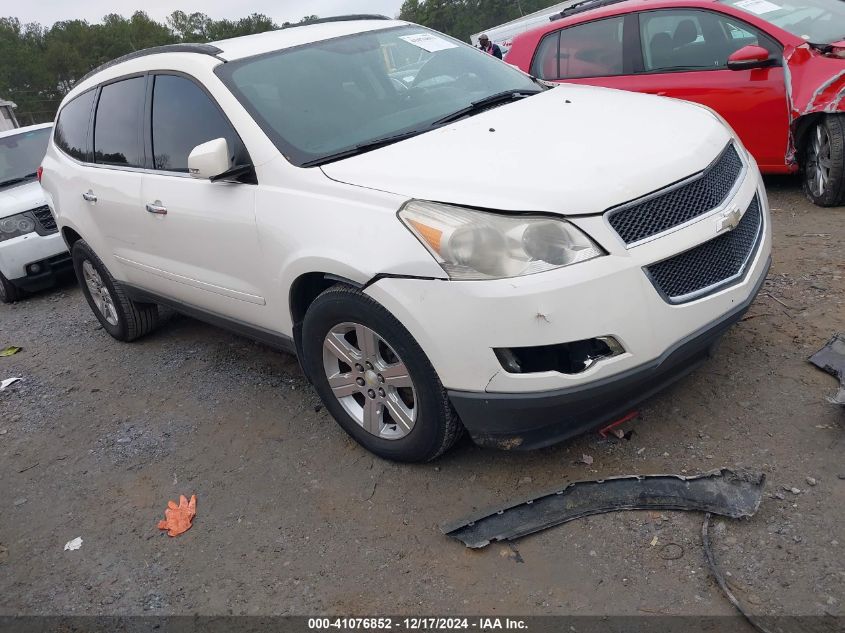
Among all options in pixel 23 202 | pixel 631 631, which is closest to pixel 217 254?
pixel 631 631

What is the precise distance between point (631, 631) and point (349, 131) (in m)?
2.32

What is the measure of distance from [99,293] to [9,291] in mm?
2701

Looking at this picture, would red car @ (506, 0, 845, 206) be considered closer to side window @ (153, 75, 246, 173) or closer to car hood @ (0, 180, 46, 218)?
side window @ (153, 75, 246, 173)

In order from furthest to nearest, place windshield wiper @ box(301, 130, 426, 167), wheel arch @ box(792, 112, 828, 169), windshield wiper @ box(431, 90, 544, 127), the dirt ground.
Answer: wheel arch @ box(792, 112, 828, 169) → windshield wiper @ box(431, 90, 544, 127) → windshield wiper @ box(301, 130, 426, 167) → the dirt ground

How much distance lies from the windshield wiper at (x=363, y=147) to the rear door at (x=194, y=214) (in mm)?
358

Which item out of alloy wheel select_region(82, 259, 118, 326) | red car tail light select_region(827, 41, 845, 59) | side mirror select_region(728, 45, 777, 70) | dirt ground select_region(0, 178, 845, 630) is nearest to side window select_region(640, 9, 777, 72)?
side mirror select_region(728, 45, 777, 70)

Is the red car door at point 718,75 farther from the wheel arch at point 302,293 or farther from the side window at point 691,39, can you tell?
the wheel arch at point 302,293

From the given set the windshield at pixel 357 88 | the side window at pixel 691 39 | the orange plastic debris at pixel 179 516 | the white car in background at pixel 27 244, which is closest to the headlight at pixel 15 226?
the white car in background at pixel 27 244

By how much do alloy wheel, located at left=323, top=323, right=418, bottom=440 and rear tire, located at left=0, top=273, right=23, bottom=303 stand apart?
5.63 meters

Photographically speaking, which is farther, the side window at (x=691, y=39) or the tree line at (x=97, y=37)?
the tree line at (x=97, y=37)

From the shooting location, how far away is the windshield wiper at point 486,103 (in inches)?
135

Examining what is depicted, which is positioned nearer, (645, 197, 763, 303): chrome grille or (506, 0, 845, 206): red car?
(645, 197, 763, 303): chrome grille

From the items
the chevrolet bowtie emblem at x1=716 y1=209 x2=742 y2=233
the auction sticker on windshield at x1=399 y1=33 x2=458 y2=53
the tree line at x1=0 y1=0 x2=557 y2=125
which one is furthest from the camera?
the tree line at x1=0 y1=0 x2=557 y2=125

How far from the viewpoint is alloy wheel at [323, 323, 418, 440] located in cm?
298
